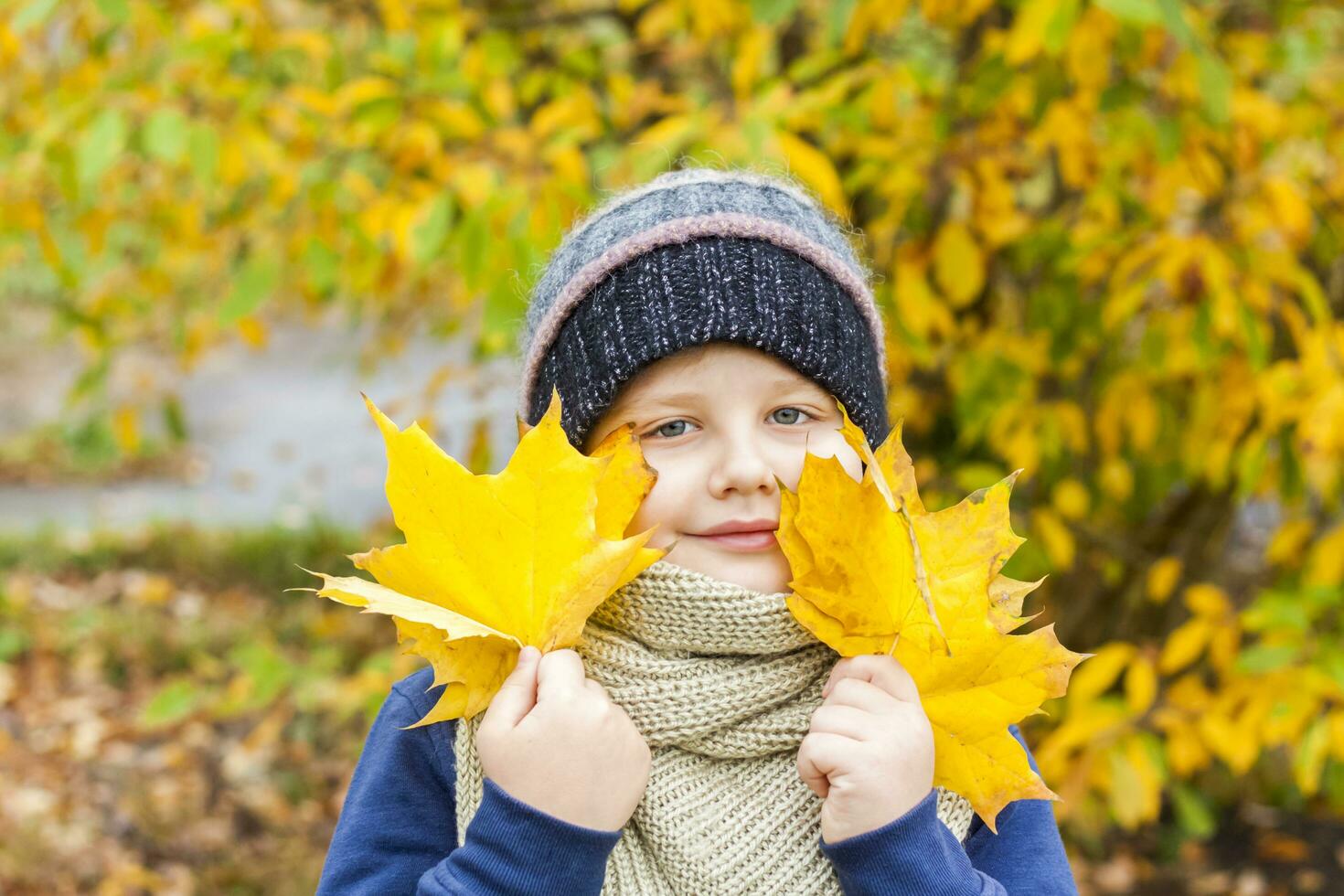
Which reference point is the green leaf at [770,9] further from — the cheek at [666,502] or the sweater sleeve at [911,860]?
the sweater sleeve at [911,860]

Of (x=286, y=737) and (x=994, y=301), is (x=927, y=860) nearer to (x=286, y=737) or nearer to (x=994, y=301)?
(x=994, y=301)

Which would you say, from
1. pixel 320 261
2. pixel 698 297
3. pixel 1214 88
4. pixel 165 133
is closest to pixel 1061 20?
pixel 1214 88

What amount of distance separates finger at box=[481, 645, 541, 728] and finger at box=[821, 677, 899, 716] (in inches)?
10.6

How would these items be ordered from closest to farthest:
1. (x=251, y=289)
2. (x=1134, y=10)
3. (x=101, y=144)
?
(x=1134, y=10), (x=101, y=144), (x=251, y=289)

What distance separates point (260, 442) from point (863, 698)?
748 centimetres

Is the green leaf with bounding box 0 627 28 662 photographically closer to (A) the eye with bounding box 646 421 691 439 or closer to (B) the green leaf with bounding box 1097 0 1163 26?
(A) the eye with bounding box 646 421 691 439

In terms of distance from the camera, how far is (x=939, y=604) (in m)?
1.08

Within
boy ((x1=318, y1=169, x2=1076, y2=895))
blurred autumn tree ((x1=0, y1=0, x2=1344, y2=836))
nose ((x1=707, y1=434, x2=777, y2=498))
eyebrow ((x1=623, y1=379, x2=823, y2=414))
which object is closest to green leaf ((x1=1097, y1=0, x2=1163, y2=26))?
blurred autumn tree ((x1=0, y1=0, x2=1344, y2=836))

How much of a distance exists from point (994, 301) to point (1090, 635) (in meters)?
1.05

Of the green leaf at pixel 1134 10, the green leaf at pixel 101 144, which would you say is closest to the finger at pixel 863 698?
the green leaf at pixel 1134 10

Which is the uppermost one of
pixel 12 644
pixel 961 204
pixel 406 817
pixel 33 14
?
pixel 33 14

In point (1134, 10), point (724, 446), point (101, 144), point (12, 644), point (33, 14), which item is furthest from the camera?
point (12, 644)

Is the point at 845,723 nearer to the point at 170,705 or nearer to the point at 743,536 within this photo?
the point at 743,536

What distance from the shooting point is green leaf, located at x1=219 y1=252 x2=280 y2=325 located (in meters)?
2.04
